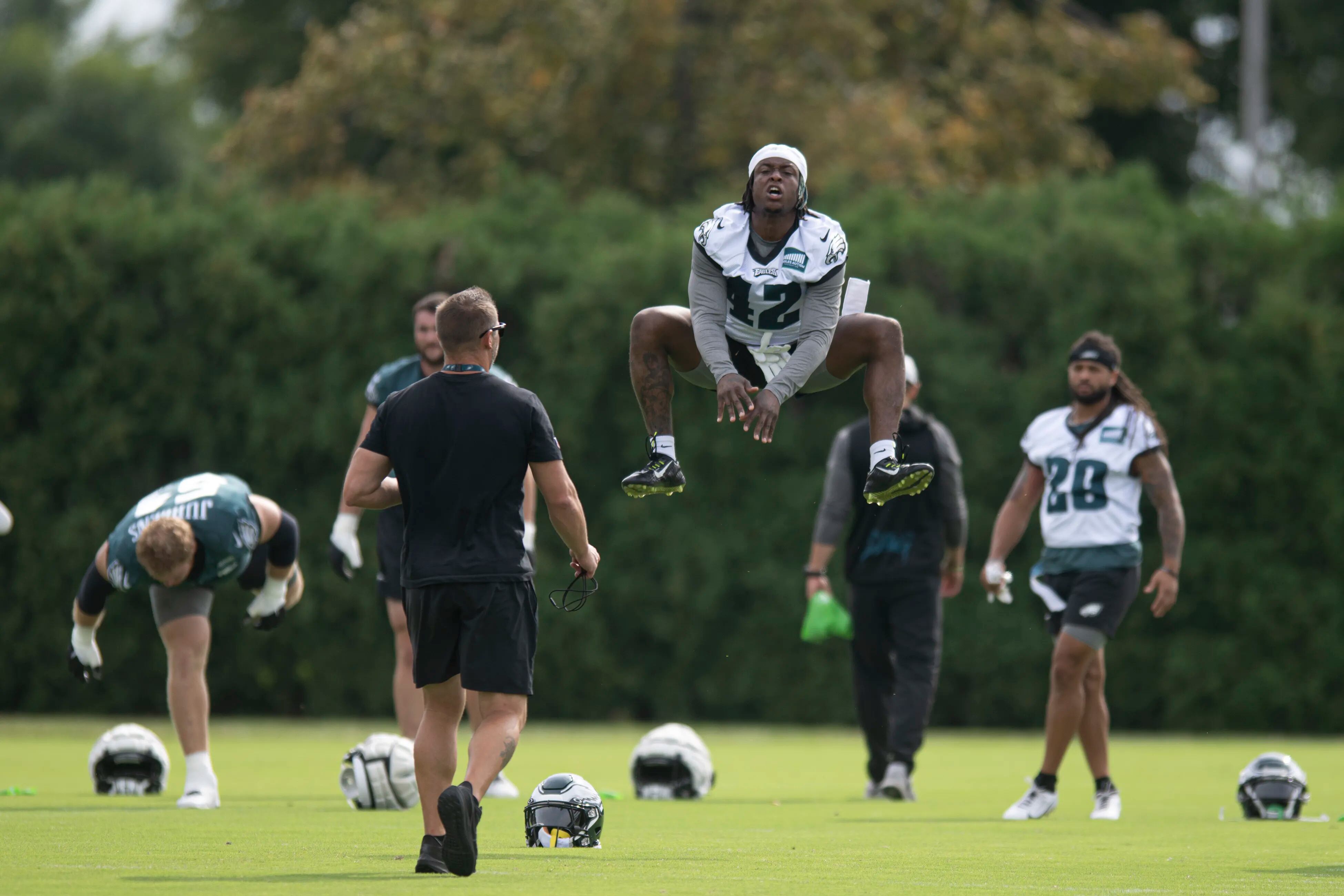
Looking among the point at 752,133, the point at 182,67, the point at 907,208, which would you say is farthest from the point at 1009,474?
the point at 182,67

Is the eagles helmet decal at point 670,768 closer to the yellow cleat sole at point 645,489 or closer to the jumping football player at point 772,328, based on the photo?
the jumping football player at point 772,328

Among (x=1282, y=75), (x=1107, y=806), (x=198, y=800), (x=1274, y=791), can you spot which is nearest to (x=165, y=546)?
(x=198, y=800)

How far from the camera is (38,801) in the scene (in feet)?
33.5

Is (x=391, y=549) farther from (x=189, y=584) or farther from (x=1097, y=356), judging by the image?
(x=1097, y=356)

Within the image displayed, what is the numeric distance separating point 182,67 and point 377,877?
31690 mm

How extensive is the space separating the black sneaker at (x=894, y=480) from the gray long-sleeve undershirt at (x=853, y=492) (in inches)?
117

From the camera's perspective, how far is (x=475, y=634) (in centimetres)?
701

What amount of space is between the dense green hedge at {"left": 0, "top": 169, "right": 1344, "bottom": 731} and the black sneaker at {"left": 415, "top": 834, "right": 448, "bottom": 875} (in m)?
10.7

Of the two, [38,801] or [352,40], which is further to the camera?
[352,40]

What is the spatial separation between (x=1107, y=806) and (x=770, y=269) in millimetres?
3829

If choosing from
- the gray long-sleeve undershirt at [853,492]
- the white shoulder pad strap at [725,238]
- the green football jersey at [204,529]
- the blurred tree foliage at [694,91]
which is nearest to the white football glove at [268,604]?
the green football jersey at [204,529]

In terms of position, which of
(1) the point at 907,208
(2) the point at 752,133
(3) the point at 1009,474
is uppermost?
(2) the point at 752,133

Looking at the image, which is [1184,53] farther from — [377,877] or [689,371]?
[377,877]

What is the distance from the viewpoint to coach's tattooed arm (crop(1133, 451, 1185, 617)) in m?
10.1
